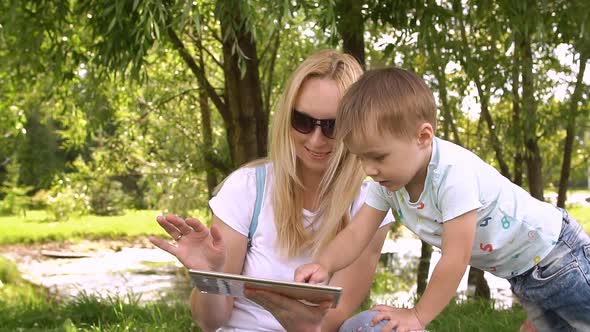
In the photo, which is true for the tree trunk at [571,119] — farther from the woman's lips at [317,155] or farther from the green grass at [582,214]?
the green grass at [582,214]

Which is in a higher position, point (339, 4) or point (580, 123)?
point (339, 4)

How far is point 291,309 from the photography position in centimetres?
194

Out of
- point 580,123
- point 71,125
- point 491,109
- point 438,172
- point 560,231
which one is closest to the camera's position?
point 438,172

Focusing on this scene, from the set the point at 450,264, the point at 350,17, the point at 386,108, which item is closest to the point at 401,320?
the point at 450,264

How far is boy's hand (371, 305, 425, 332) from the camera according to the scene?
1.89m

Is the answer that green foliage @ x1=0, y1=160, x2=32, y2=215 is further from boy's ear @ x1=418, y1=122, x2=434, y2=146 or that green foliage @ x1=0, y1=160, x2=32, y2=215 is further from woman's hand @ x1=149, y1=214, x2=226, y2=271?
boy's ear @ x1=418, y1=122, x2=434, y2=146

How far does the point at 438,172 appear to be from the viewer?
1951 mm

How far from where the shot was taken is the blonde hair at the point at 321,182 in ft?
7.44

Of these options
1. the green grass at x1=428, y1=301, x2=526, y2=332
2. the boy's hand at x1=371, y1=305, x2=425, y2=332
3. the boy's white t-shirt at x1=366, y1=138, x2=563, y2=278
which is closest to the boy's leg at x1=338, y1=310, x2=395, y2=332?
the boy's hand at x1=371, y1=305, x2=425, y2=332

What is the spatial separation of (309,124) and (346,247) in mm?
396

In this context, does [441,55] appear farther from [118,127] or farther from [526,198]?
[118,127]

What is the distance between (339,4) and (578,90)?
6.15ft

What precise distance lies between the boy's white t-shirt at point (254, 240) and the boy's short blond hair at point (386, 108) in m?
0.48

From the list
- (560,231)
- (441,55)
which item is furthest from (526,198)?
(441,55)
